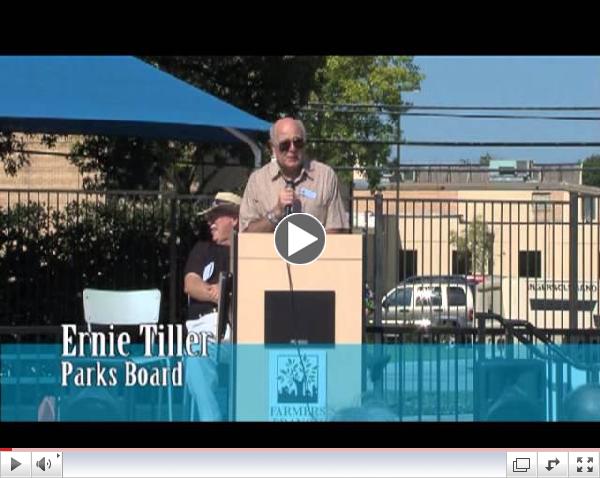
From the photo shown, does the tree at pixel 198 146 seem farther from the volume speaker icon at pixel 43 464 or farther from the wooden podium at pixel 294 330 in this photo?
the volume speaker icon at pixel 43 464

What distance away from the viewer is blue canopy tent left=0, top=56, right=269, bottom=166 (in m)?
7.82

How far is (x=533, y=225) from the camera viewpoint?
11297 mm

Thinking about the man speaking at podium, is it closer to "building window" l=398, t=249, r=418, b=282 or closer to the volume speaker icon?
the volume speaker icon

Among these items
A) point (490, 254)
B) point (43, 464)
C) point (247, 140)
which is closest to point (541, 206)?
point (490, 254)

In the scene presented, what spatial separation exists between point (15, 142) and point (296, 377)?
17.3 feet

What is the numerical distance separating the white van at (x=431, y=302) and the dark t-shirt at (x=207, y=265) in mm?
2103

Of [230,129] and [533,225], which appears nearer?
[230,129]

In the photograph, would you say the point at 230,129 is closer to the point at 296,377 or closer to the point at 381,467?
the point at 296,377

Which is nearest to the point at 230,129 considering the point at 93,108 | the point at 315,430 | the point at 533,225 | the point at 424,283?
the point at 93,108

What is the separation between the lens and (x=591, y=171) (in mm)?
9688

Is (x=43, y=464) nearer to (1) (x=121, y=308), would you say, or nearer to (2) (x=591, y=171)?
(1) (x=121, y=308)
